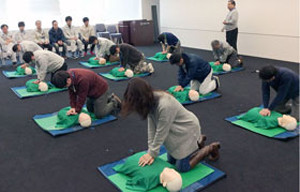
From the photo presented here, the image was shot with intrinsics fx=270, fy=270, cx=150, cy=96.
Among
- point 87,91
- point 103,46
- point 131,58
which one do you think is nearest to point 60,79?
point 87,91

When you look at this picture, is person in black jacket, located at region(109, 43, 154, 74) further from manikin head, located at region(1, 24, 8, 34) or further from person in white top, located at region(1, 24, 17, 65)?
manikin head, located at region(1, 24, 8, 34)

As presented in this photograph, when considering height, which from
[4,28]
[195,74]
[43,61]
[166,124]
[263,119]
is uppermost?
[4,28]

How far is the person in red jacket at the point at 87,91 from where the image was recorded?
2.77 metres

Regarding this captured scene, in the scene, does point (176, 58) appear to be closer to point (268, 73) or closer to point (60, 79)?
point (268, 73)

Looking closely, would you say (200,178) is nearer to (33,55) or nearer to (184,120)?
(184,120)

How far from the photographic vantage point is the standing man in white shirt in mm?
6051

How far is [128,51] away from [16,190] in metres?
3.38

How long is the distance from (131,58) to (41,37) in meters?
3.24

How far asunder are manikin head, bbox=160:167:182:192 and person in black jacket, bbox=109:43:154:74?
11.1ft

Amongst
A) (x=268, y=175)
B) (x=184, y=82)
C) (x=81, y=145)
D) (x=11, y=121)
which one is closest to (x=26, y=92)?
(x=11, y=121)

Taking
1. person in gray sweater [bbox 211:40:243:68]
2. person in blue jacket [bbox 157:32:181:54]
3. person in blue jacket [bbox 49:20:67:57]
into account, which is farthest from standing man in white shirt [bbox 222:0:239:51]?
person in blue jacket [bbox 49:20:67:57]

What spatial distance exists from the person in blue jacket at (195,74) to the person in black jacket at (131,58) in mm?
1504

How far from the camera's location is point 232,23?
6.15 metres

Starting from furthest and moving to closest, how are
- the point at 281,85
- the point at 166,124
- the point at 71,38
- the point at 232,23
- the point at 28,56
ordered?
the point at 71,38, the point at 232,23, the point at 28,56, the point at 281,85, the point at 166,124
